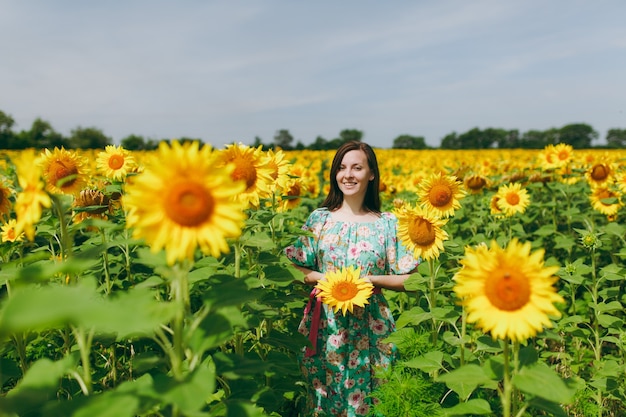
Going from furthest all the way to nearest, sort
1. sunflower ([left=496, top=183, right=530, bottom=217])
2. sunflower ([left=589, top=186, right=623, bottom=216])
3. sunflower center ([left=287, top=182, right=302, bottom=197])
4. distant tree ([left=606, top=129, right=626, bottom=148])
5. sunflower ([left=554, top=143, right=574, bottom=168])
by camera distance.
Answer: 1. distant tree ([left=606, top=129, right=626, bottom=148])
2. sunflower ([left=554, top=143, right=574, bottom=168])
3. sunflower ([left=589, top=186, right=623, bottom=216])
4. sunflower ([left=496, top=183, right=530, bottom=217])
5. sunflower center ([left=287, top=182, right=302, bottom=197])

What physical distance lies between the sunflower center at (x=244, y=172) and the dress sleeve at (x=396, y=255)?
136 cm

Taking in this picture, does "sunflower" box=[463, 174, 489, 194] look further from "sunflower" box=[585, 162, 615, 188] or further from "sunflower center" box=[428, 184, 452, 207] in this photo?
"sunflower center" box=[428, 184, 452, 207]

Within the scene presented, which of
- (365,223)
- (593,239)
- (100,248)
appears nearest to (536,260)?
(100,248)

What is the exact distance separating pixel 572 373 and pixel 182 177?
3.44m

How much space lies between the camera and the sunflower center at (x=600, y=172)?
16.2 ft

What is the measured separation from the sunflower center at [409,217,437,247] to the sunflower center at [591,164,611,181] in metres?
3.36

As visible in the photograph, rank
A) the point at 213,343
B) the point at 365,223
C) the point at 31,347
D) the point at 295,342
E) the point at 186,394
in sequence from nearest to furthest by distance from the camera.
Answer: the point at 186,394, the point at 213,343, the point at 295,342, the point at 31,347, the point at 365,223

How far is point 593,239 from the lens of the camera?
3105 mm

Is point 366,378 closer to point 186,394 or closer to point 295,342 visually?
point 295,342

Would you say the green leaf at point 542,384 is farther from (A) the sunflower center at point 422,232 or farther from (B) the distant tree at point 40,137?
(B) the distant tree at point 40,137

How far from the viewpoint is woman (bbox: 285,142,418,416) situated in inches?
112

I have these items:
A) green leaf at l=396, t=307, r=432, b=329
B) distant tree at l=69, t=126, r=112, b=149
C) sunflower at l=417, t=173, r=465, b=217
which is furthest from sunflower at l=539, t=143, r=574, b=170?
distant tree at l=69, t=126, r=112, b=149

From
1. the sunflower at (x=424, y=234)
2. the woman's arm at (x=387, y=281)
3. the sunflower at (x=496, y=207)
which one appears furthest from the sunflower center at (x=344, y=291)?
the sunflower at (x=496, y=207)

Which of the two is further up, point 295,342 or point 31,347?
point 295,342
